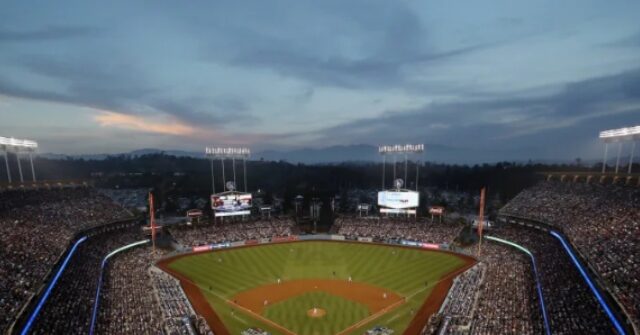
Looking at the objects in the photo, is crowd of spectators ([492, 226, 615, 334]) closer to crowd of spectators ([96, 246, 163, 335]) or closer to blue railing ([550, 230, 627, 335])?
blue railing ([550, 230, 627, 335])

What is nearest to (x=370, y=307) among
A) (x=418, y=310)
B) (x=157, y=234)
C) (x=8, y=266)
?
(x=418, y=310)

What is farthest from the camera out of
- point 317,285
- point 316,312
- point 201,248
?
point 201,248

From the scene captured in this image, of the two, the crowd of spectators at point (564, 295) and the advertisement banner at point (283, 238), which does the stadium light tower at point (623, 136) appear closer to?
the crowd of spectators at point (564, 295)

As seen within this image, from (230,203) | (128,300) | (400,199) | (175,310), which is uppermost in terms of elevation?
(400,199)

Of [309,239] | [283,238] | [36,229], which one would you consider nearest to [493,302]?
[309,239]

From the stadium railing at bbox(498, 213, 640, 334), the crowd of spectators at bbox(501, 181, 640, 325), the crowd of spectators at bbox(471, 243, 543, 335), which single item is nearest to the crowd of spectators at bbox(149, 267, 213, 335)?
the crowd of spectators at bbox(471, 243, 543, 335)

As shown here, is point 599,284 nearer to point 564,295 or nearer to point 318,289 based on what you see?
point 564,295

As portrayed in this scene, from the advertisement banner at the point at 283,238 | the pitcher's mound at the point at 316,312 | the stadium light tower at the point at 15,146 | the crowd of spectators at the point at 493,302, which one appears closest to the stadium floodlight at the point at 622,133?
the crowd of spectators at the point at 493,302

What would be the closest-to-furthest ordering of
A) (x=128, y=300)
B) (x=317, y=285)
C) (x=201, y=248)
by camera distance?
(x=128, y=300) → (x=317, y=285) → (x=201, y=248)
